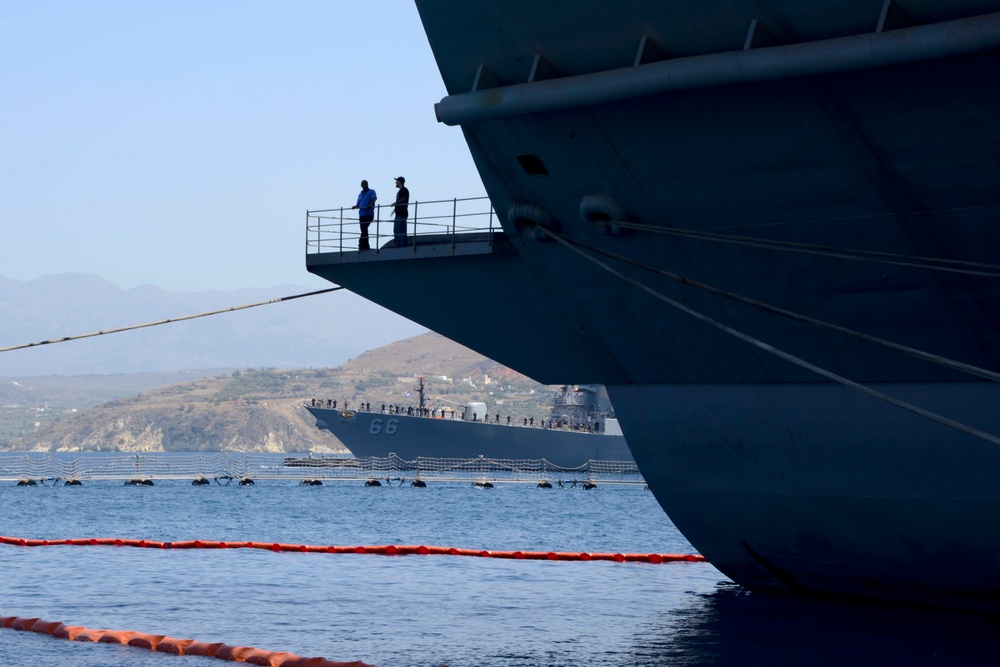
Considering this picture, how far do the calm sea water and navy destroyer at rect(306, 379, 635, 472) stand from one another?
5284 cm

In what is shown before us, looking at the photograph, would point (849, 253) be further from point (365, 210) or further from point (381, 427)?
point (381, 427)

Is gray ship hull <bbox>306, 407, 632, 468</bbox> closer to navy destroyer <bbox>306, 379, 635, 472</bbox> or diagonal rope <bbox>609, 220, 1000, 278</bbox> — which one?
navy destroyer <bbox>306, 379, 635, 472</bbox>

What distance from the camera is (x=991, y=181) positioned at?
12711mm

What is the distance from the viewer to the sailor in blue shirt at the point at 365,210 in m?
18.9

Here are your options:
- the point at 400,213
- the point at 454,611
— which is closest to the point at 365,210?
the point at 400,213

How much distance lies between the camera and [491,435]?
91.6 metres

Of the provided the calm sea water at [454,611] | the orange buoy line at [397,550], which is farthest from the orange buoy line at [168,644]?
the orange buoy line at [397,550]

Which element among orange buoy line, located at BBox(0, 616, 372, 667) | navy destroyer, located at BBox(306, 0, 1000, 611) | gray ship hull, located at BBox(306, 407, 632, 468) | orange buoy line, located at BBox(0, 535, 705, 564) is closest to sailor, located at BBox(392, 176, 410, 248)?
navy destroyer, located at BBox(306, 0, 1000, 611)

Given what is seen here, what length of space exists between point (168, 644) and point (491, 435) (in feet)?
250

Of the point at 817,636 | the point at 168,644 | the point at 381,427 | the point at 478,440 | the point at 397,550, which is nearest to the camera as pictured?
the point at 168,644

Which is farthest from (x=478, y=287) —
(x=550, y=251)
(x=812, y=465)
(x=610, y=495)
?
(x=610, y=495)

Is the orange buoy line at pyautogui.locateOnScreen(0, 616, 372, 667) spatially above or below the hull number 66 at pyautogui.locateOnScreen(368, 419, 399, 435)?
below

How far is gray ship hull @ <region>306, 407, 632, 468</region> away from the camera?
9112 centimetres

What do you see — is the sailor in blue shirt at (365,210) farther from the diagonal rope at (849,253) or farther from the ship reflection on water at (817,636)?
the ship reflection on water at (817,636)
